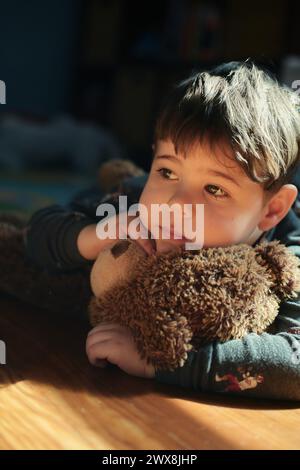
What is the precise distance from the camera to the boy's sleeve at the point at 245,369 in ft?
2.51

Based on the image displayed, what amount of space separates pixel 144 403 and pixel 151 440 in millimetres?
91

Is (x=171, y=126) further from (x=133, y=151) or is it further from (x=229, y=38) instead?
(x=133, y=151)

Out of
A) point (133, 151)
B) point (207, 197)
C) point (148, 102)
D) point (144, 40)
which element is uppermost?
point (144, 40)

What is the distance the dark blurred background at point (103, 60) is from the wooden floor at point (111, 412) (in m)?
2.04

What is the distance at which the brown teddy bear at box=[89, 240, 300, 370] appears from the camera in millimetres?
755

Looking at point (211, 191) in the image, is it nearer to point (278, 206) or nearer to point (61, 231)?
point (278, 206)

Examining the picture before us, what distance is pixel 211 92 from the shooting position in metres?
0.85

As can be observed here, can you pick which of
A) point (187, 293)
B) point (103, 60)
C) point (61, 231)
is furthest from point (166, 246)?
point (103, 60)

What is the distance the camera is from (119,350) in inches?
31.0

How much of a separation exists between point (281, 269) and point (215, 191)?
0.13m

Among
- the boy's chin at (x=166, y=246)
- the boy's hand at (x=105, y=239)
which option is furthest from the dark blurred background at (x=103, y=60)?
the boy's chin at (x=166, y=246)

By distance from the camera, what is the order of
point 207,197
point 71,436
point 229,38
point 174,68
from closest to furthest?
point 71,436 < point 207,197 < point 229,38 < point 174,68

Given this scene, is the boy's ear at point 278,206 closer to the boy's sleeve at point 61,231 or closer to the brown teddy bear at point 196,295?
the brown teddy bear at point 196,295

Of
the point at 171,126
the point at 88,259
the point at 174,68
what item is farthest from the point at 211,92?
the point at 174,68
